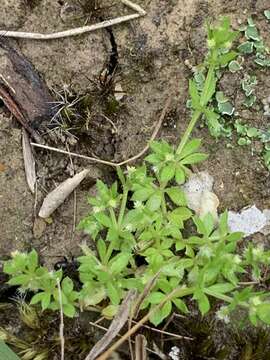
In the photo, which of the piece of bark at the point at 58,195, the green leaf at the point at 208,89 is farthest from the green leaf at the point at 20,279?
the green leaf at the point at 208,89

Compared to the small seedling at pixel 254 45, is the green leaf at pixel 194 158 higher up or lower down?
lower down

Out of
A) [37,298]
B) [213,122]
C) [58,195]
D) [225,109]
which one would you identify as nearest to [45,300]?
[37,298]

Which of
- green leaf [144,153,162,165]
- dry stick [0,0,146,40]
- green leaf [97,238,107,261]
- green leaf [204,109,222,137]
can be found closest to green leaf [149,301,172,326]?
green leaf [97,238,107,261]

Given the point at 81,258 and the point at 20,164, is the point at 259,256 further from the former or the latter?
the point at 20,164

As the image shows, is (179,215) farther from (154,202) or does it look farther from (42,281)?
(42,281)

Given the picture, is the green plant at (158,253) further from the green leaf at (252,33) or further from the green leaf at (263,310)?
the green leaf at (252,33)

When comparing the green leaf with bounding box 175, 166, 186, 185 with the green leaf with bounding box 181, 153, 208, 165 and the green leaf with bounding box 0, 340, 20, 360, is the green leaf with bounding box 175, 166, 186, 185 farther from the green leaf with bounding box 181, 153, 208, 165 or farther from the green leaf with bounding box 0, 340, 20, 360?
the green leaf with bounding box 0, 340, 20, 360

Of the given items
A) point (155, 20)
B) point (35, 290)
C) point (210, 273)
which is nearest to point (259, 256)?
point (210, 273)
